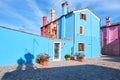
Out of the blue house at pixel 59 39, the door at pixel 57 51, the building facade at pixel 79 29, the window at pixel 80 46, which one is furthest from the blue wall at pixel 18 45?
the window at pixel 80 46

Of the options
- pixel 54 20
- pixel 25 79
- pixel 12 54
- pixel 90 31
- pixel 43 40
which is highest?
pixel 54 20

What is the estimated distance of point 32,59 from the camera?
1522 cm

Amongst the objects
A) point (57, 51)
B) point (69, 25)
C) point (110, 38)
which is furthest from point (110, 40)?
point (57, 51)

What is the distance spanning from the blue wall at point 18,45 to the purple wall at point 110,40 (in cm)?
1701

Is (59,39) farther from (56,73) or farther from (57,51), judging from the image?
(56,73)

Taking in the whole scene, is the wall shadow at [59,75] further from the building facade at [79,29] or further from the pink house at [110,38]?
the pink house at [110,38]

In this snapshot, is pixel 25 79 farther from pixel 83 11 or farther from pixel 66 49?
pixel 83 11

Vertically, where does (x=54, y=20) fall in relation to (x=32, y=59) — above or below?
above

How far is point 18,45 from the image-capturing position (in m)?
13.8

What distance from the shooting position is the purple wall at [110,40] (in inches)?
1143

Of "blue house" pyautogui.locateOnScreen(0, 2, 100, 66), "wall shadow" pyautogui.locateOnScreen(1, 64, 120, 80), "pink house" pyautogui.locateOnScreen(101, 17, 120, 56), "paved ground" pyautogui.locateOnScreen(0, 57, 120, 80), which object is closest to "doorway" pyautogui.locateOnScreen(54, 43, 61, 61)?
"blue house" pyautogui.locateOnScreen(0, 2, 100, 66)

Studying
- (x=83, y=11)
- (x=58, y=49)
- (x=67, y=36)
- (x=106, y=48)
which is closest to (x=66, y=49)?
(x=58, y=49)

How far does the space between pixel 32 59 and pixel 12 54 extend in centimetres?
256

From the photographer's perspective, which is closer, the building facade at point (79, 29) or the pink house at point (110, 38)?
the building facade at point (79, 29)
